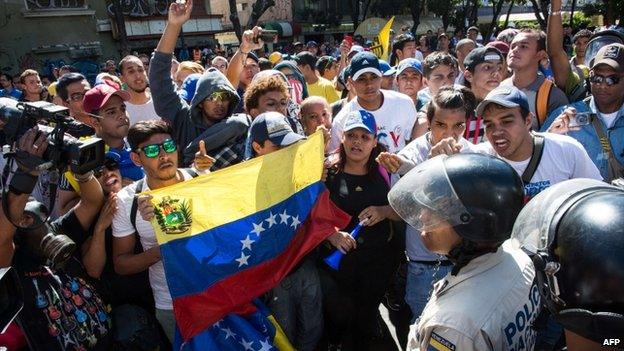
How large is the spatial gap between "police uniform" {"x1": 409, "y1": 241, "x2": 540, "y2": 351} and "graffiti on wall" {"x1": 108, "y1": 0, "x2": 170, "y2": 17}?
31.2 metres

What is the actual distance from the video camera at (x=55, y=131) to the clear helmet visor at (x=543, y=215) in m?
2.01

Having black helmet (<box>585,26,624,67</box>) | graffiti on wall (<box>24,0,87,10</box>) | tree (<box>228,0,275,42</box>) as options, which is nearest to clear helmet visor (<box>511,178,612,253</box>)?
black helmet (<box>585,26,624,67</box>)

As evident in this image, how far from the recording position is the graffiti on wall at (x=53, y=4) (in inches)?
923

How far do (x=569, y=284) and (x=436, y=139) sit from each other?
211 centimetres

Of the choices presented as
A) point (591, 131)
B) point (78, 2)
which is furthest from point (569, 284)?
point (78, 2)

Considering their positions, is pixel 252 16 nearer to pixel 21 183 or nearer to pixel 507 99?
pixel 507 99

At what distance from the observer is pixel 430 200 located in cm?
169

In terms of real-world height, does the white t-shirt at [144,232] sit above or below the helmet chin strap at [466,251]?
below

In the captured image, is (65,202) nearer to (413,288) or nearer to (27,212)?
(27,212)

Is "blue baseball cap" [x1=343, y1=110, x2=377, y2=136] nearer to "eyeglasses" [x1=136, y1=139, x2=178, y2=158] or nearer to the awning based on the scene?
"eyeglasses" [x1=136, y1=139, x2=178, y2=158]

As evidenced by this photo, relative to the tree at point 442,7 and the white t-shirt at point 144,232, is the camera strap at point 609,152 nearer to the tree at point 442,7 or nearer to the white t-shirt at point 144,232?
the white t-shirt at point 144,232

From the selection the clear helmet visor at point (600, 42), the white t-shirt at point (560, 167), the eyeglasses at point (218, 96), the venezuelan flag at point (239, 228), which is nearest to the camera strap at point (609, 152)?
the white t-shirt at point (560, 167)

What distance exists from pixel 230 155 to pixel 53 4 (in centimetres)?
2612

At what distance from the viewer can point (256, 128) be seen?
123 inches
